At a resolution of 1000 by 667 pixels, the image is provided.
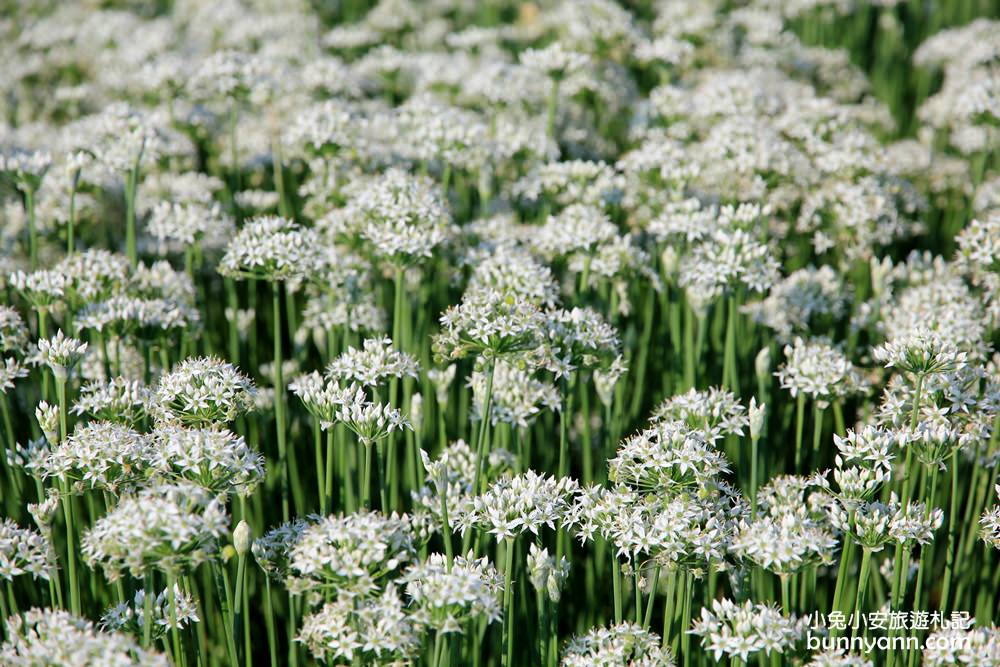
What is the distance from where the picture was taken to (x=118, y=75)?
9.20m

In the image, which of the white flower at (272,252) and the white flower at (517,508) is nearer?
the white flower at (517,508)

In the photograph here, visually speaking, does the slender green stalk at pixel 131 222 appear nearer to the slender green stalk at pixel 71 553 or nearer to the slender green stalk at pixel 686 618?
the slender green stalk at pixel 71 553

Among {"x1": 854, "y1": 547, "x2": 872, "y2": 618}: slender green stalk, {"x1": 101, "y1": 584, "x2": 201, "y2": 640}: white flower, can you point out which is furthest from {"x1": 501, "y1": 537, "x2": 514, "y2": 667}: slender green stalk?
{"x1": 854, "y1": 547, "x2": 872, "y2": 618}: slender green stalk

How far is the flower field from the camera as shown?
3.85 m

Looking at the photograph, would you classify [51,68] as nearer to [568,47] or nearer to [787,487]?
[568,47]

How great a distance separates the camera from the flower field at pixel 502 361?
12.6 feet

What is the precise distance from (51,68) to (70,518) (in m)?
7.32

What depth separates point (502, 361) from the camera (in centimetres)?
498

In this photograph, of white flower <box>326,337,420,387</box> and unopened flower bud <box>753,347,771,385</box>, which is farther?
unopened flower bud <box>753,347,771,385</box>

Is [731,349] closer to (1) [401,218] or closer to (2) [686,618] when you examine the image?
(2) [686,618]

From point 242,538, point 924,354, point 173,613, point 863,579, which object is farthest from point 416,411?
point 924,354

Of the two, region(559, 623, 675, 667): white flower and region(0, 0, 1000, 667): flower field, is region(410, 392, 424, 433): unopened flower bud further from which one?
region(559, 623, 675, 667): white flower

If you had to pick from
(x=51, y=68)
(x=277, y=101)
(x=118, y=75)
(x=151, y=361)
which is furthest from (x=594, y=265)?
(x=51, y=68)

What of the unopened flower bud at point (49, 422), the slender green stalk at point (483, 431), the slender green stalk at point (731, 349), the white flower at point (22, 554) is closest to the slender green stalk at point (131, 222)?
the unopened flower bud at point (49, 422)
